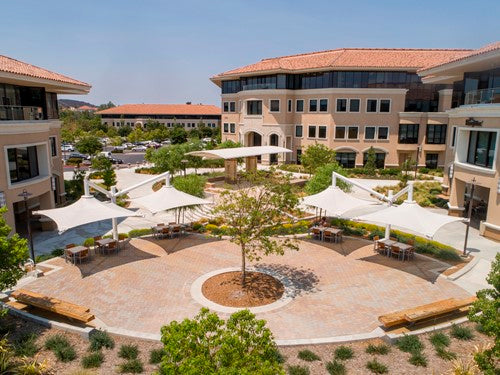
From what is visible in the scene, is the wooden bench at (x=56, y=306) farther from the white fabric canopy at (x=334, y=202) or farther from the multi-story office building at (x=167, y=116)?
the multi-story office building at (x=167, y=116)

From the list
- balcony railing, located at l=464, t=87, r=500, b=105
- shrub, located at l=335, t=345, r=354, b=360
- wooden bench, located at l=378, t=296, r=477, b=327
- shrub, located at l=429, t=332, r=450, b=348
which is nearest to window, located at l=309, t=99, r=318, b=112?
balcony railing, located at l=464, t=87, r=500, b=105

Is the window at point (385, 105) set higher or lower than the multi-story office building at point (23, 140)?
higher

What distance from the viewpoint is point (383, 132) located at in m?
46.8

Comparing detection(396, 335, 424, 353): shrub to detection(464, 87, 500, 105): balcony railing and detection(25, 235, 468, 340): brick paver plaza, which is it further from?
detection(464, 87, 500, 105): balcony railing

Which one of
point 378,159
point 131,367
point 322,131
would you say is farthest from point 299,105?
point 131,367

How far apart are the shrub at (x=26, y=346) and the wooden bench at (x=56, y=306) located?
1.02 metres

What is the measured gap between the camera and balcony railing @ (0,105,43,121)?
19.9 m

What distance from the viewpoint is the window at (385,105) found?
45.8 metres

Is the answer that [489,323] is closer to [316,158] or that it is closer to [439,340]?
[439,340]

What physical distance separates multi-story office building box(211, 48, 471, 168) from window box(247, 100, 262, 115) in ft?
0.89

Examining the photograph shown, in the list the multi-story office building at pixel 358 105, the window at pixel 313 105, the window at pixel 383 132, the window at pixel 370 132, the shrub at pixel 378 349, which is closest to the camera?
the shrub at pixel 378 349

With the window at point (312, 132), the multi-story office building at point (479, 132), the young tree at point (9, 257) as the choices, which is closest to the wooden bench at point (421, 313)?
the multi-story office building at point (479, 132)

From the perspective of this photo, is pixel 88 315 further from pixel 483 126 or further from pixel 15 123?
pixel 483 126

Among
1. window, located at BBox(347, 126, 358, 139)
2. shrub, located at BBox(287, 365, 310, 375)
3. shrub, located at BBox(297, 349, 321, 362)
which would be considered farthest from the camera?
window, located at BBox(347, 126, 358, 139)
